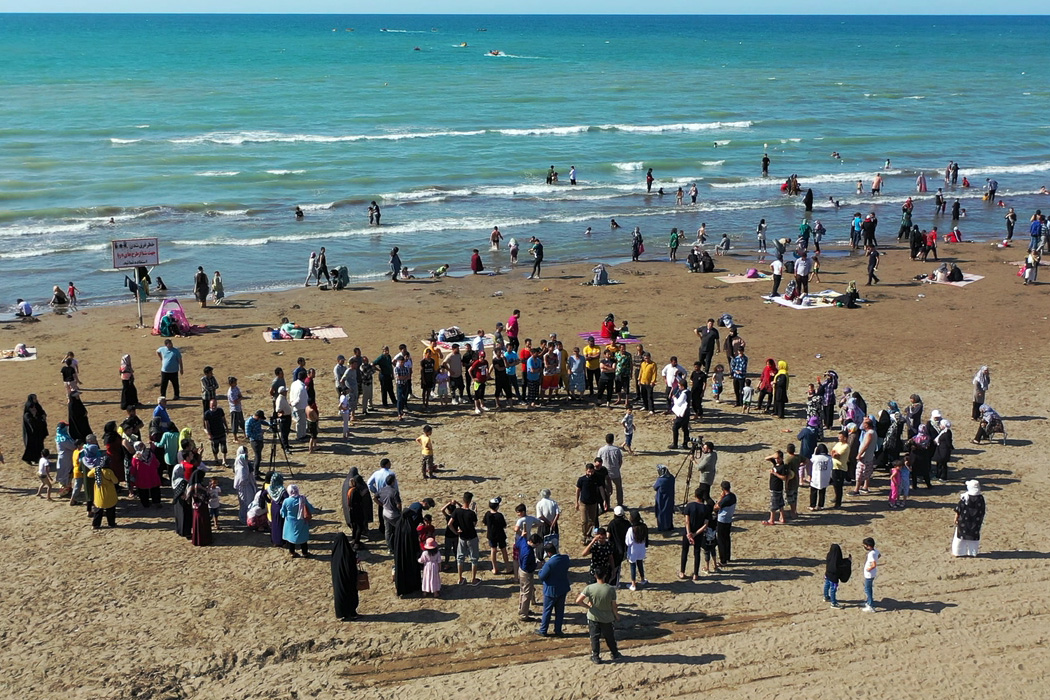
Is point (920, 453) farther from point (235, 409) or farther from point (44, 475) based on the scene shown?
point (44, 475)

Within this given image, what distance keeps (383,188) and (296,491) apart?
35.1 metres

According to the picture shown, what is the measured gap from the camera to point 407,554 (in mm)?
12750

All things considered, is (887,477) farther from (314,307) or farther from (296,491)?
(314,307)

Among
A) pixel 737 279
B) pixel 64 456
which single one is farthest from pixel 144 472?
pixel 737 279

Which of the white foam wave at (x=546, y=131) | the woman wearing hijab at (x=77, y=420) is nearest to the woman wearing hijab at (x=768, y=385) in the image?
the woman wearing hijab at (x=77, y=420)

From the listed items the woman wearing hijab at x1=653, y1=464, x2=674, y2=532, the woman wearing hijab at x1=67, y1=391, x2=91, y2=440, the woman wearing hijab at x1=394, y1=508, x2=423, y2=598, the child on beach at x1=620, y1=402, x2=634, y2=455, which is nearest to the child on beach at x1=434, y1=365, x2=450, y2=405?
the child on beach at x1=620, y1=402, x2=634, y2=455

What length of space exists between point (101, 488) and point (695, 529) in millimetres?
7784

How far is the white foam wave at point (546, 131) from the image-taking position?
6388cm

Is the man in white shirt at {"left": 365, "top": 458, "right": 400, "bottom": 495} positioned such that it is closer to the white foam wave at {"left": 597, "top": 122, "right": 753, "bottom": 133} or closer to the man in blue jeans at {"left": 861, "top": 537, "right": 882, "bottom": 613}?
the man in blue jeans at {"left": 861, "top": 537, "right": 882, "bottom": 613}

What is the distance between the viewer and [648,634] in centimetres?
1193

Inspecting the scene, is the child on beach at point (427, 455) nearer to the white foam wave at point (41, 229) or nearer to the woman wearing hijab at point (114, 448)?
the woman wearing hijab at point (114, 448)

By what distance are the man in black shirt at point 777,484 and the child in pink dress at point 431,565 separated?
15.5 ft

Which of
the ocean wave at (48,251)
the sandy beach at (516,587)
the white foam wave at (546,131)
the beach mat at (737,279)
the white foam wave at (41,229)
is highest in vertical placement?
the white foam wave at (546,131)

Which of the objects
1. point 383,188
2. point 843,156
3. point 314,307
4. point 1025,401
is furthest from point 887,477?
point 843,156
